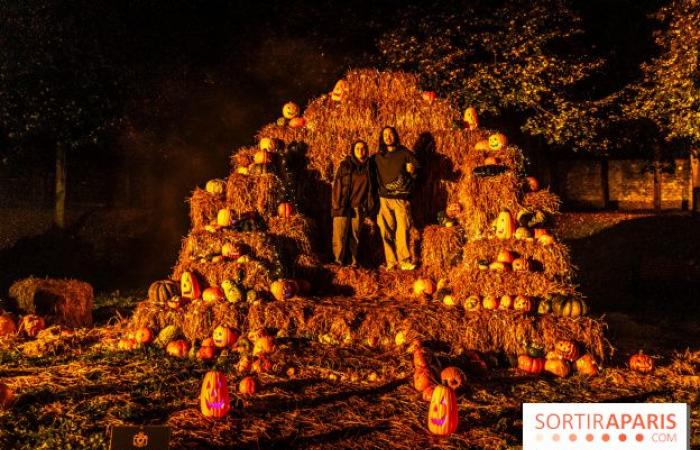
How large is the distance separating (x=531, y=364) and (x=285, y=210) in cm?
388

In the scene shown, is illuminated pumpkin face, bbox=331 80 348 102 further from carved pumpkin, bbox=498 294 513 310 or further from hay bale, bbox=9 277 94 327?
hay bale, bbox=9 277 94 327

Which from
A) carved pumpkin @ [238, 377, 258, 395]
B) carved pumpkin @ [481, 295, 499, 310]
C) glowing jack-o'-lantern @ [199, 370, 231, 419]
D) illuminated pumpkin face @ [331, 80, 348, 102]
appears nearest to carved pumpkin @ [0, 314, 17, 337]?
carved pumpkin @ [238, 377, 258, 395]

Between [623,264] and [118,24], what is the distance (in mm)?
11982

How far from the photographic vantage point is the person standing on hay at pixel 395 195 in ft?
32.7

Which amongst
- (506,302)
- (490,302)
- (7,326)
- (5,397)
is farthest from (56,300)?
(506,302)

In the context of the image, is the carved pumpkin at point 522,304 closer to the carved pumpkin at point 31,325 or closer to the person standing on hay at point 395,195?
the person standing on hay at point 395,195

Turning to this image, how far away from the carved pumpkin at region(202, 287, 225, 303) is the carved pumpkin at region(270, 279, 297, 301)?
0.60 meters

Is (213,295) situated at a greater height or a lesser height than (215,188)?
lesser

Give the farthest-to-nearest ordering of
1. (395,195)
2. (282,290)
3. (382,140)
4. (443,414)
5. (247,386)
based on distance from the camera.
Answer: (382,140) → (395,195) → (282,290) → (247,386) → (443,414)

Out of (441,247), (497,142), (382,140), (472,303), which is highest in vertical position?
(382,140)

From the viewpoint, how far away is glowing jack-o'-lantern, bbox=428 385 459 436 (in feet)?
17.6

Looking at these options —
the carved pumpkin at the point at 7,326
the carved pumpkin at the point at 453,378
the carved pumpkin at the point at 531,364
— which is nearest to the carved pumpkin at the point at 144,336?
the carved pumpkin at the point at 7,326

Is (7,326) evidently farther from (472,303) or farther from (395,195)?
(472,303)

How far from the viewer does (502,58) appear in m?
16.2
